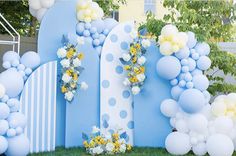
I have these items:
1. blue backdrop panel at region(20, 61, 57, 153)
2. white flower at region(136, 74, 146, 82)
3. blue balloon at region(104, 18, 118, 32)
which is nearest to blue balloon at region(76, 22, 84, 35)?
blue balloon at region(104, 18, 118, 32)

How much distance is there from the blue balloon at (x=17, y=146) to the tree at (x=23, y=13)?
421 centimetres

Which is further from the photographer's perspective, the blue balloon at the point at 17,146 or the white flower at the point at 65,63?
the white flower at the point at 65,63

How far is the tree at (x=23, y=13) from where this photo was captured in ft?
27.9

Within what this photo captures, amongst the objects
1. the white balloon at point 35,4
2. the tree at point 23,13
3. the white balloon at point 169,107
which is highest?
the tree at point 23,13

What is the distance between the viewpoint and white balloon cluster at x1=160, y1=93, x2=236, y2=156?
16.7 ft

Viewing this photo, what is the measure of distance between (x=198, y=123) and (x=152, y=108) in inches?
27.9

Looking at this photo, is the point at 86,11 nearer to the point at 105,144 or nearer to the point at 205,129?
the point at 105,144

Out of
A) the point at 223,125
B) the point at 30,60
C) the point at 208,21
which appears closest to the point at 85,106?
the point at 30,60

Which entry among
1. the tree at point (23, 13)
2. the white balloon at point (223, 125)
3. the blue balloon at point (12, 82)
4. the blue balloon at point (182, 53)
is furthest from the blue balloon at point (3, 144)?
the tree at point (23, 13)

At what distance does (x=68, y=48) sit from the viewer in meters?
5.40

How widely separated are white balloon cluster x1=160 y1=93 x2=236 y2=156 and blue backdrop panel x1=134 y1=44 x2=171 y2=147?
0.89ft

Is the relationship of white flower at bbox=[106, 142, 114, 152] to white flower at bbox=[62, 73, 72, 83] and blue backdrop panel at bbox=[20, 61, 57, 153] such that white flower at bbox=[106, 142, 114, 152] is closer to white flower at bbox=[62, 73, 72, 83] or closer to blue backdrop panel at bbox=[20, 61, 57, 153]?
blue backdrop panel at bbox=[20, 61, 57, 153]

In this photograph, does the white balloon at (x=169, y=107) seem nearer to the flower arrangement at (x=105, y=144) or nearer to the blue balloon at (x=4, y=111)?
the flower arrangement at (x=105, y=144)

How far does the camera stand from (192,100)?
16.8ft
